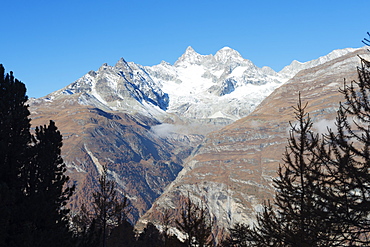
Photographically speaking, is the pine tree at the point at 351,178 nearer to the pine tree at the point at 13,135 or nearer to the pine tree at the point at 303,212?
the pine tree at the point at 303,212

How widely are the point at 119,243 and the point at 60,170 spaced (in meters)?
28.5

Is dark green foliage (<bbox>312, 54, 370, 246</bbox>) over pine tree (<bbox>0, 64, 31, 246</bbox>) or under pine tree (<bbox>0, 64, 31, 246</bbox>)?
under

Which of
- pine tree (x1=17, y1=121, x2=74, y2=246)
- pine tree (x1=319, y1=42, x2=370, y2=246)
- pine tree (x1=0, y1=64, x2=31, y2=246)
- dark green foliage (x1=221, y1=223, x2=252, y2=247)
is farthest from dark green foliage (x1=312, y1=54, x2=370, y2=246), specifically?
pine tree (x1=0, y1=64, x2=31, y2=246)

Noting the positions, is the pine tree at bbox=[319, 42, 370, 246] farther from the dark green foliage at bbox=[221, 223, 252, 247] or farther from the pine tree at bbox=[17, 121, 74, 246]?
the pine tree at bbox=[17, 121, 74, 246]

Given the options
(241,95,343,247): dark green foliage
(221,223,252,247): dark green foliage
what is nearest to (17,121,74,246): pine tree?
(221,223,252,247): dark green foliage

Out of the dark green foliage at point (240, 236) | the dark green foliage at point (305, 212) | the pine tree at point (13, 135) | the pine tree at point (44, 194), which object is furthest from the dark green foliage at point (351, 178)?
the pine tree at point (13, 135)

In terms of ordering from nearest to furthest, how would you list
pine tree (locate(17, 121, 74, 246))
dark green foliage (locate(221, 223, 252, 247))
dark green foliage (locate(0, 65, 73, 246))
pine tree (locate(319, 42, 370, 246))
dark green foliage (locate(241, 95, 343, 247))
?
pine tree (locate(319, 42, 370, 246)) → dark green foliage (locate(241, 95, 343, 247)) → dark green foliage (locate(221, 223, 252, 247)) → dark green foliage (locate(0, 65, 73, 246)) → pine tree (locate(17, 121, 74, 246))

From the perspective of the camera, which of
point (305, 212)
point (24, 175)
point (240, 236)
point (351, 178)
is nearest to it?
point (351, 178)

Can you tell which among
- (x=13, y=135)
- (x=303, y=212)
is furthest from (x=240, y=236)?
(x=13, y=135)

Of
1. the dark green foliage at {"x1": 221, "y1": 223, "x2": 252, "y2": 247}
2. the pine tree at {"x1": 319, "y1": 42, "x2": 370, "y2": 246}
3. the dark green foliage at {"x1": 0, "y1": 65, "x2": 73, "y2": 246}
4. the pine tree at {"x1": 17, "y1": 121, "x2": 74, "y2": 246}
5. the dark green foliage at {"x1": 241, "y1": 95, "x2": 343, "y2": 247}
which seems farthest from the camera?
the pine tree at {"x1": 17, "y1": 121, "x2": 74, "y2": 246}

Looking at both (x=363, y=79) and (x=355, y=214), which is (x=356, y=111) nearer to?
(x=363, y=79)

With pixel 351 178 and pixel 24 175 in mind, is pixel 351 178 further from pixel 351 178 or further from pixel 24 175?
pixel 24 175

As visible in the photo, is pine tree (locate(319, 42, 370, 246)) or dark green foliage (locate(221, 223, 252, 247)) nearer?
pine tree (locate(319, 42, 370, 246))

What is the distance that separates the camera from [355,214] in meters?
9.91
